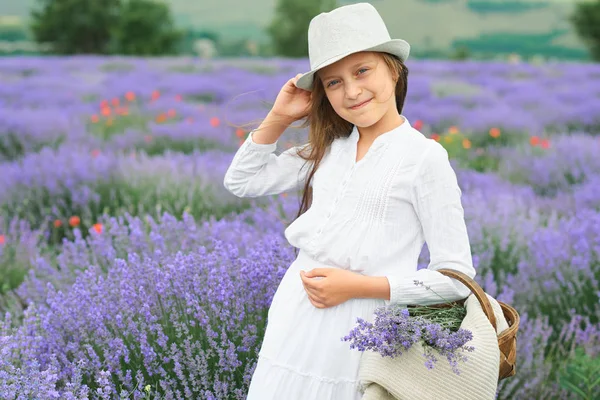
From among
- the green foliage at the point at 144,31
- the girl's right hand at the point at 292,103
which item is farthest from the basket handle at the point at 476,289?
the green foliage at the point at 144,31

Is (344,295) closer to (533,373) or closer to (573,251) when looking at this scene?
(533,373)

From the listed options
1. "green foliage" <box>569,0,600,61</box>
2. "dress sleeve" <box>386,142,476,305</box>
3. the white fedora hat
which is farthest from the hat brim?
"green foliage" <box>569,0,600,61</box>

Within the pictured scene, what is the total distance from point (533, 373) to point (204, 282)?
4.44ft

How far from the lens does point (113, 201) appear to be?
4.81 m

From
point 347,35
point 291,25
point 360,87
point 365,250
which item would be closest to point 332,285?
point 365,250

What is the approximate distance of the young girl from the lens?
5.73 feet

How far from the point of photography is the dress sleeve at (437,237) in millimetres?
1720

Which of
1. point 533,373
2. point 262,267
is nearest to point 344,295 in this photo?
point 262,267

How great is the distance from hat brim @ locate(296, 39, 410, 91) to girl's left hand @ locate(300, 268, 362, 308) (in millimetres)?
499

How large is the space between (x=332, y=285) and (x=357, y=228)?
160mm

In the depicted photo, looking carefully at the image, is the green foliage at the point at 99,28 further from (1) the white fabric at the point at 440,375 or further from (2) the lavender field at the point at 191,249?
(1) the white fabric at the point at 440,375

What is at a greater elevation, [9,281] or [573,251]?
[573,251]

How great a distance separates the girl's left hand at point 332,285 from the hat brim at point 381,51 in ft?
1.64

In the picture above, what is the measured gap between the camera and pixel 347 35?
179cm
